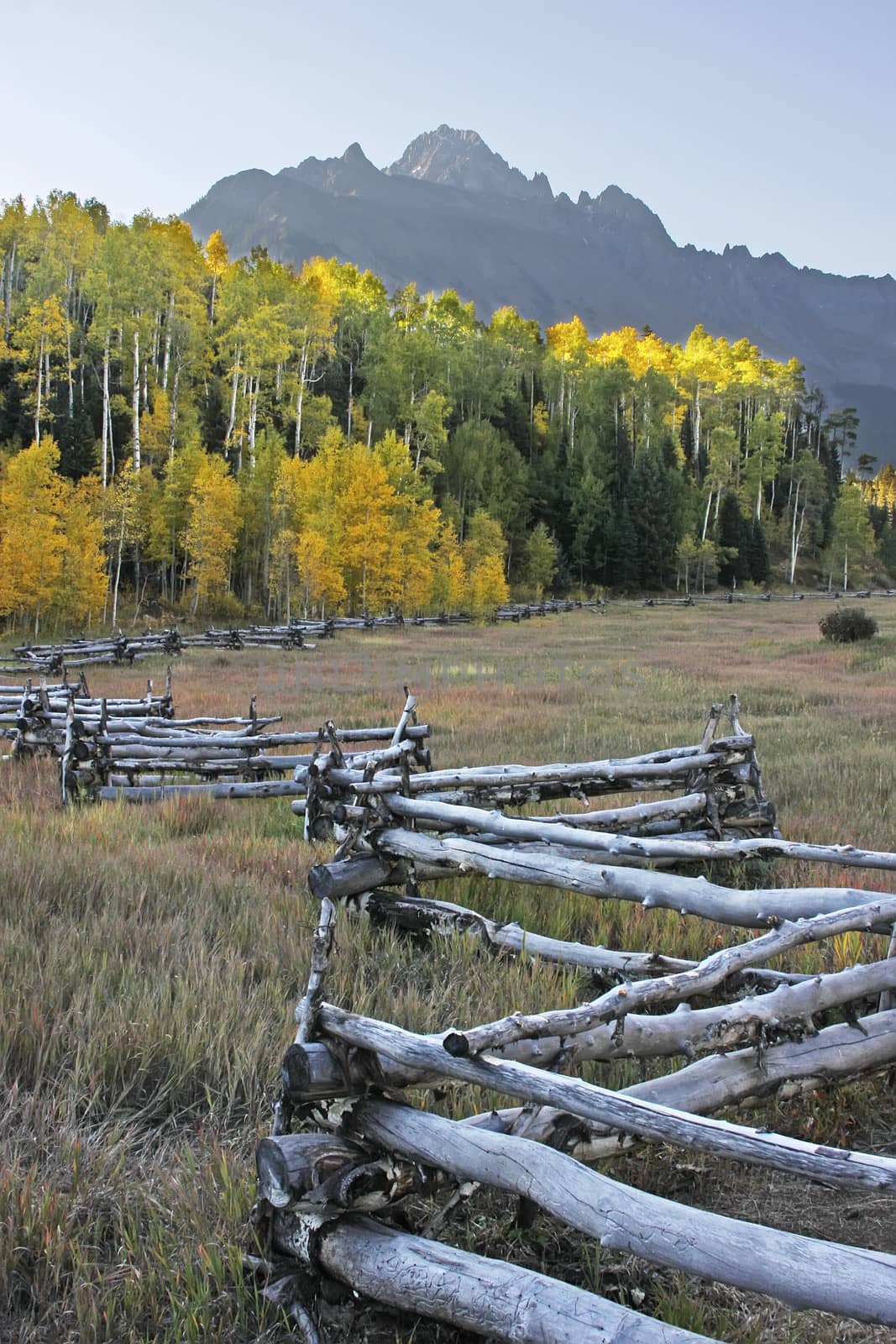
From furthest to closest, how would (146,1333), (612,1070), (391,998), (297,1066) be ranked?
1. (391,998)
2. (612,1070)
3. (297,1066)
4. (146,1333)

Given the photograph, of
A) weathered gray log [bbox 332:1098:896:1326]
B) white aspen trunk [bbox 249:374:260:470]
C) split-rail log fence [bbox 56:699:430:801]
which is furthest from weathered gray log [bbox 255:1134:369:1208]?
white aspen trunk [bbox 249:374:260:470]

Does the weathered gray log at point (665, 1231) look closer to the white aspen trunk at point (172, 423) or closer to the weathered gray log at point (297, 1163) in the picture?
the weathered gray log at point (297, 1163)

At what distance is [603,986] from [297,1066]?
1.87 metres

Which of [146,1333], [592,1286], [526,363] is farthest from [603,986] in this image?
[526,363]

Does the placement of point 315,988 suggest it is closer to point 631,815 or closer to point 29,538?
point 631,815

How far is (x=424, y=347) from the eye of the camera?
5719 cm

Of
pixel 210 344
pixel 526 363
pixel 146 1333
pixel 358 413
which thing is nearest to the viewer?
pixel 146 1333

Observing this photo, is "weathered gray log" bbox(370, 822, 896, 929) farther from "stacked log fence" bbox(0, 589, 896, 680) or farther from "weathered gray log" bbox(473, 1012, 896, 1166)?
"stacked log fence" bbox(0, 589, 896, 680)

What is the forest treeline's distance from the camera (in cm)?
3781

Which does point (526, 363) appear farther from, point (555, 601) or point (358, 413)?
point (555, 601)

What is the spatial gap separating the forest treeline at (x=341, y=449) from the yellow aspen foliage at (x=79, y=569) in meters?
0.09

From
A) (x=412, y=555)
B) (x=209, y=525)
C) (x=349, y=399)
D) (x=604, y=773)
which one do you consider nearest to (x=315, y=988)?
(x=604, y=773)

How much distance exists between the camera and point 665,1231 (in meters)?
1.78

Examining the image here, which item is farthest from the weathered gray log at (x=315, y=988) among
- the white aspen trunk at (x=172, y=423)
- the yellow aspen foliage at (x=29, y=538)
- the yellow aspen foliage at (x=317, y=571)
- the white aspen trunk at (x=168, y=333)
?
the white aspen trunk at (x=168, y=333)
